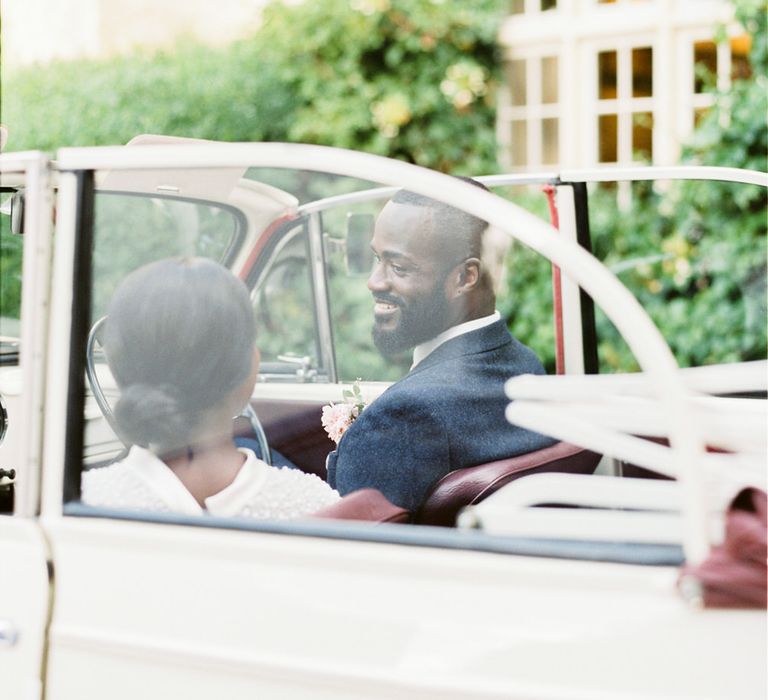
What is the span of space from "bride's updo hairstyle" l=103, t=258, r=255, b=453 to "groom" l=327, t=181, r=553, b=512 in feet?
1.53

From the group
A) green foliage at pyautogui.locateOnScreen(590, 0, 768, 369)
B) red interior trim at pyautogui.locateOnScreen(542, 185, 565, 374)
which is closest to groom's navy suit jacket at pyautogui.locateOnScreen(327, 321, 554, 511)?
red interior trim at pyautogui.locateOnScreen(542, 185, 565, 374)

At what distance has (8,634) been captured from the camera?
5.93 ft

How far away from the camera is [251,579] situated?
1696mm

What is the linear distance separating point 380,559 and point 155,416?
543 millimetres

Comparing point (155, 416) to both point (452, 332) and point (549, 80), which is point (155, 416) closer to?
point (452, 332)

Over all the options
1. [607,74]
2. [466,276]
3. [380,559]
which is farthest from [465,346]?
[607,74]

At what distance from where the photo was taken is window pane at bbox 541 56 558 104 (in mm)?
8484

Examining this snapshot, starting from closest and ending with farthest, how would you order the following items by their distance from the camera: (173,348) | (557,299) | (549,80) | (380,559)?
(380,559) → (173,348) → (557,299) → (549,80)

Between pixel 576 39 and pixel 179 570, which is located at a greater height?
pixel 576 39

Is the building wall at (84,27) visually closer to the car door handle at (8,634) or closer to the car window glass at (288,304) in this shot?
the car window glass at (288,304)

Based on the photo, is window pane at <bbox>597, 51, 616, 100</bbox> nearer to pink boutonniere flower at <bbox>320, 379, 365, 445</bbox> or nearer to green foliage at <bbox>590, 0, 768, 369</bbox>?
green foliage at <bbox>590, 0, 768, 369</bbox>

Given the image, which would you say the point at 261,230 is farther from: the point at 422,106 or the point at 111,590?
the point at 422,106

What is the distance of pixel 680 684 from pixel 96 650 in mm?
931

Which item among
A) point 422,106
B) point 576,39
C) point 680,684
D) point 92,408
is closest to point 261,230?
point 92,408
